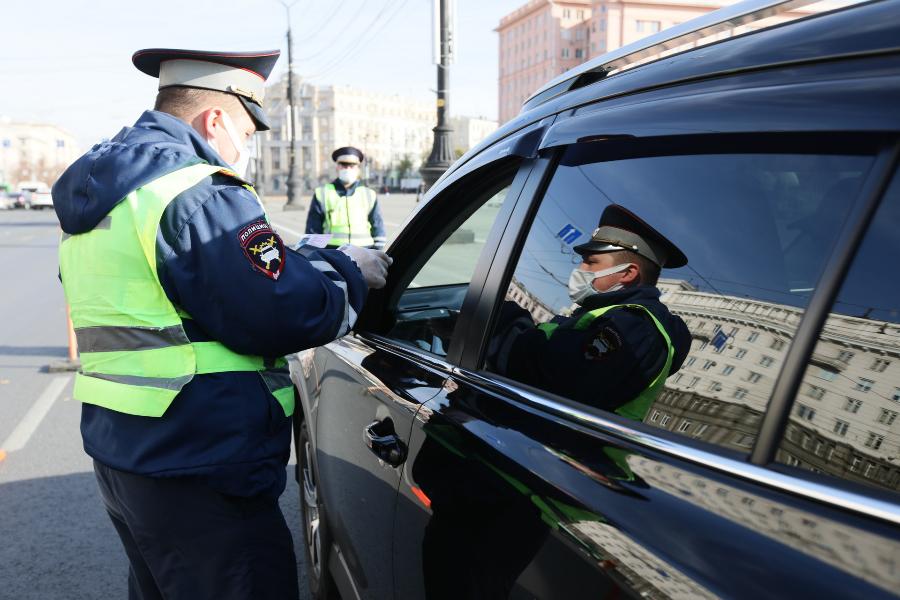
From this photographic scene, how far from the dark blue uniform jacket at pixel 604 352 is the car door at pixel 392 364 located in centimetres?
26

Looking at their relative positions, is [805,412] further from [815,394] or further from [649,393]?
[649,393]

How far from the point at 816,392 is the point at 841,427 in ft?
0.17

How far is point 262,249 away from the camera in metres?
1.76

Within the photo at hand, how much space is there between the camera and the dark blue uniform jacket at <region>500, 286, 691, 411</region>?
4.37 feet

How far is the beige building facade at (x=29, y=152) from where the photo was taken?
139 meters

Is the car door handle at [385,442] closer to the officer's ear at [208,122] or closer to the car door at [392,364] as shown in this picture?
the car door at [392,364]

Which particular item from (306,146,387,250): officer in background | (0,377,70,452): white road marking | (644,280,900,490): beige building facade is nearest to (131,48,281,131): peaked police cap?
(644,280,900,490): beige building facade

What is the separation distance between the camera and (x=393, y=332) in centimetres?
249

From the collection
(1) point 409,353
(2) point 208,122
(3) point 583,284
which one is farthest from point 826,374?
(2) point 208,122

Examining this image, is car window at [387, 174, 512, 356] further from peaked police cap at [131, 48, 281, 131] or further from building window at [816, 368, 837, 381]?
building window at [816, 368, 837, 381]

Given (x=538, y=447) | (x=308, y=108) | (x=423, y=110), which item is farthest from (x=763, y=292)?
(x=423, y=110)

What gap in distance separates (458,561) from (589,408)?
0.40 m

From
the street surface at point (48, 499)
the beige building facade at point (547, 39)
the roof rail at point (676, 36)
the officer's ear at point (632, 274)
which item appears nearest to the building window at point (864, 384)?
the officer's ear at point (632, 274)

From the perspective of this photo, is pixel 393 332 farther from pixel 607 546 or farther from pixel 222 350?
pixel 607 546
